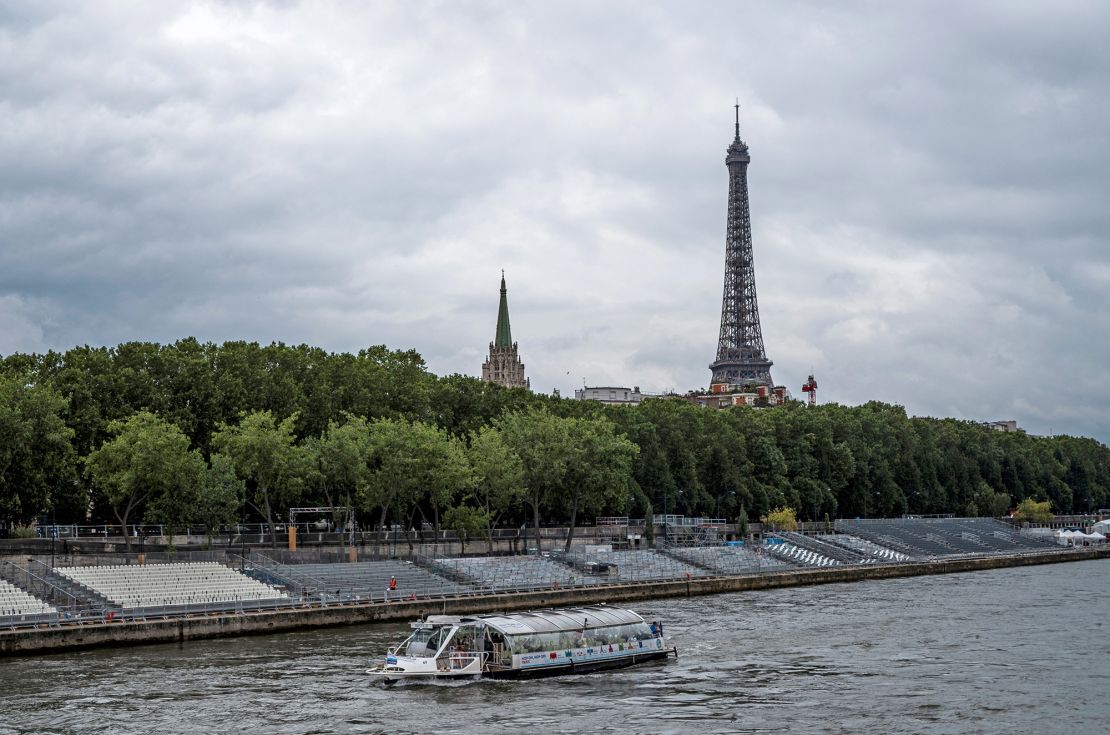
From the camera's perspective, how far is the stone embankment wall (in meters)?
58.3

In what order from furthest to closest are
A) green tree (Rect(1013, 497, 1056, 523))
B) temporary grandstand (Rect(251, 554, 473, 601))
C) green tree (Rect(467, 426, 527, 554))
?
green tree (Rect(1013, 497, 1056, 523))
green tree (Rect(467, 426, 527, 554))
temporary grandstand (Rect(251, 554, 473, 601))

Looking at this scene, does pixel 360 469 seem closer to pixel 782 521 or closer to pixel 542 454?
pixel 542 454

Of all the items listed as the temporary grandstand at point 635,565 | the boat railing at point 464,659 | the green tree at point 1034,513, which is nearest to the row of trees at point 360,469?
the temporary grandstand at point 635,565

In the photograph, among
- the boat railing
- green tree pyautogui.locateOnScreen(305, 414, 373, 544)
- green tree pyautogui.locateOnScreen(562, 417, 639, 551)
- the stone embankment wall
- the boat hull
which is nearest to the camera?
the boat railing

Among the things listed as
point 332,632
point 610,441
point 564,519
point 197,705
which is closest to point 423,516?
point 610,441

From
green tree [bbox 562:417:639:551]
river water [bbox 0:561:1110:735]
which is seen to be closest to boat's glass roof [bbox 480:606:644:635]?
river water [bbox 0:561:1110:735]

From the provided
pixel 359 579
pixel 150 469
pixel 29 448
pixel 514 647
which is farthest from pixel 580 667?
pixel 29 448

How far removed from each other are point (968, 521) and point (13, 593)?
5012 inches

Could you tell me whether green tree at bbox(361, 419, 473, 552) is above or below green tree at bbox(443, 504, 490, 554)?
above

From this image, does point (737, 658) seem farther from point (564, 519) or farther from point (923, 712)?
point (564, 519)

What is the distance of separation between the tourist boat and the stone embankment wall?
42.7 feet

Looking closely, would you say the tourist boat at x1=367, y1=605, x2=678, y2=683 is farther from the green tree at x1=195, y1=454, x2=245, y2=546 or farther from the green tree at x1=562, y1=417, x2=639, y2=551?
the green tree at x1=562, y1=417, x2=639, y2=551

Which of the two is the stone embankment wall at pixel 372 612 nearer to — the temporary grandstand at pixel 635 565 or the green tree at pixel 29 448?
the temporary grandstand at pixel 635 565

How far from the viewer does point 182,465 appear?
76.1 meters
